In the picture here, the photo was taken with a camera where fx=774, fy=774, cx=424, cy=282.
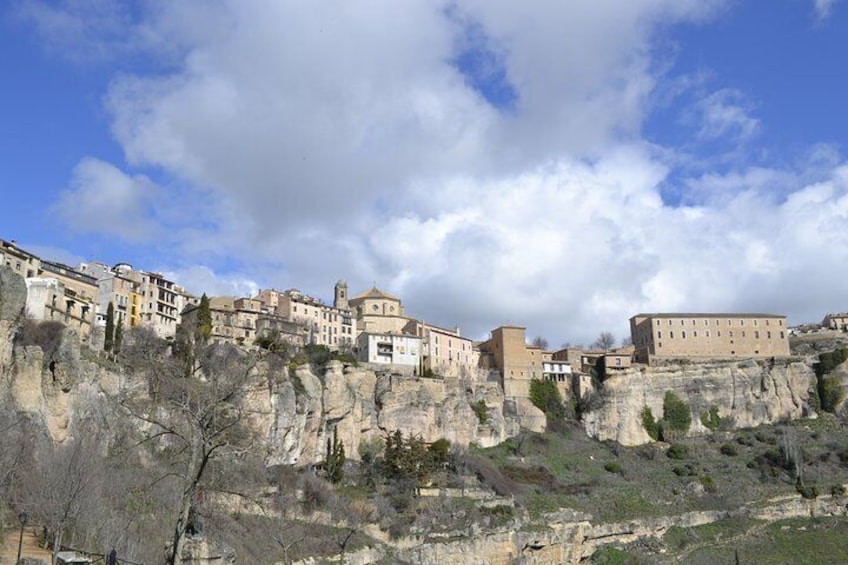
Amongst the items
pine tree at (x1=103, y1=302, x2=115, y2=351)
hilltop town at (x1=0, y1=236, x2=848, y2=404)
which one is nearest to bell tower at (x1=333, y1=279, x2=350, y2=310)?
hilltop town at (x1=0, y1=236, x2=848, y2=404)

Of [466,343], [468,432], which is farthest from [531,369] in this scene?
[468,432]

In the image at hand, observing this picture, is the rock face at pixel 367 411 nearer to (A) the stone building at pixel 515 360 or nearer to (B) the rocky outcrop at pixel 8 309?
(A) the stone building at pixel 515 360

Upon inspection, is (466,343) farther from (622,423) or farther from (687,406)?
(687,406)

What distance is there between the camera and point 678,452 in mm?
74562

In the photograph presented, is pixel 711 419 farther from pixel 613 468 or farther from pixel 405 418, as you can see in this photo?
pixel 405 418

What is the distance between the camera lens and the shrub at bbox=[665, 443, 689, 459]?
7429 cm

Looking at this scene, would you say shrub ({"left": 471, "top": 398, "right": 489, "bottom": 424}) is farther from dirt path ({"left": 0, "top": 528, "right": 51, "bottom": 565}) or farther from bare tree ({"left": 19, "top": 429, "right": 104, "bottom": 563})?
dirt path ({"left": 0, "top": 528, "right": 51, "bottom": 565})

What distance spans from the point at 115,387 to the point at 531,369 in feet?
152

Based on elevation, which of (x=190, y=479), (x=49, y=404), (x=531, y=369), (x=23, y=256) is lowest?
(x=190, y=479)

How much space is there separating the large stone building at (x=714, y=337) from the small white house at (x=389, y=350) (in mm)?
27493

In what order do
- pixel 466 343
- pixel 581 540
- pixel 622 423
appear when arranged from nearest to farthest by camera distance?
pixel 581 540, pixel 622 423, pixel 466 343

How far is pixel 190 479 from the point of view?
1259 cm

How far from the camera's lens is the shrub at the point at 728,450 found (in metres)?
74.2

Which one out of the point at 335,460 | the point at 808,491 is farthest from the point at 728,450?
the point at 335,460
